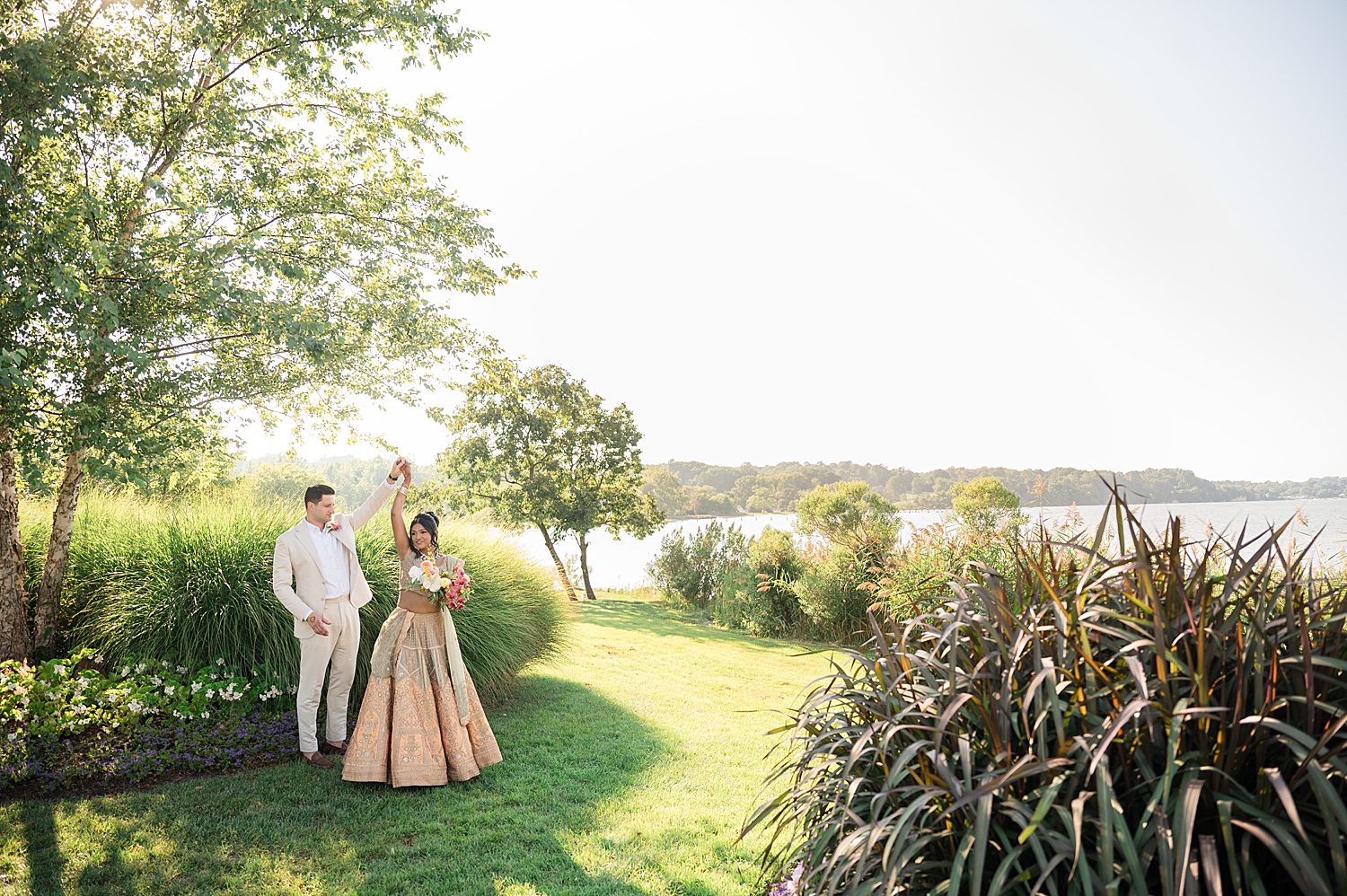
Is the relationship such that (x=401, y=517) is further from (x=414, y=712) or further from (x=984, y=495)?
(x=984, y=495)

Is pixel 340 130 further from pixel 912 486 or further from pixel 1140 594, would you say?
pixel 912 486

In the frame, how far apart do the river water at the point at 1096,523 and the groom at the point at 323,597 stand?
3510 millimetres

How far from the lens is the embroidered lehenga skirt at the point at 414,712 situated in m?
4.90

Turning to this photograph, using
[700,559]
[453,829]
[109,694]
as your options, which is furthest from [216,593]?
[700,559]

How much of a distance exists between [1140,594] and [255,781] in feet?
18.4

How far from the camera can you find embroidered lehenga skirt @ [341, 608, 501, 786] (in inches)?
193

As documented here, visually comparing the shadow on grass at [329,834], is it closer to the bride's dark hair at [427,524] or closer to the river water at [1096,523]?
the bride's dark hair at [427,524]

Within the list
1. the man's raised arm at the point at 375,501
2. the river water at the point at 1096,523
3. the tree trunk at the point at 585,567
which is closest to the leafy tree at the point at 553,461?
the tree trunk at the point at 585,567

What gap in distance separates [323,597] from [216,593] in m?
1.29

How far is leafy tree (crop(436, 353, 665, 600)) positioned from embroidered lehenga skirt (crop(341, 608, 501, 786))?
1522cm

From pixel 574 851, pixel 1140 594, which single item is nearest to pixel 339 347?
pixel 574 851

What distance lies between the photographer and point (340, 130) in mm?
7516

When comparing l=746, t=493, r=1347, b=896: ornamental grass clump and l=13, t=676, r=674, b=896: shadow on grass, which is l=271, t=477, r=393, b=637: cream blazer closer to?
l=13, t=676, r=674, b=896: shadow on grass

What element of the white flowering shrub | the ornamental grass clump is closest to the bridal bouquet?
the white flowering shrub
